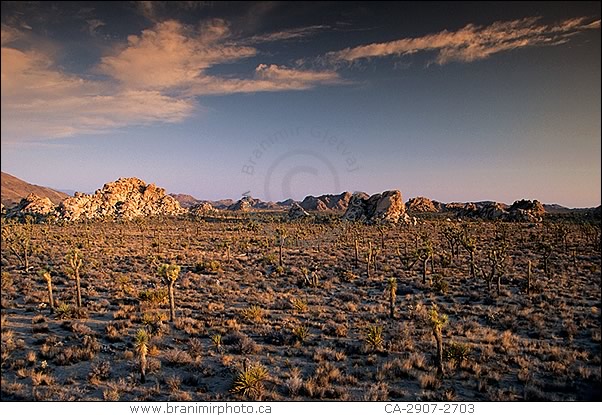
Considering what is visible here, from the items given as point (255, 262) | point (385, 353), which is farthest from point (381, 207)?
point (385, 353)

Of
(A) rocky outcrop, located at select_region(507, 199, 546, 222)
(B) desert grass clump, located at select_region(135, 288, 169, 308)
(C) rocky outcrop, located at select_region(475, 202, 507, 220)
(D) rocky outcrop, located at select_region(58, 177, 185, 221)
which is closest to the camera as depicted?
(B) desert grass clump, located at select_region(135, 288, 169, 308)

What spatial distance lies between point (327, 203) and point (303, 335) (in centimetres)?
15752

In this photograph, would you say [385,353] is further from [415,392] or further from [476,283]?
[476,283]

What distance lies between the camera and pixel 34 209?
8131 centimetres

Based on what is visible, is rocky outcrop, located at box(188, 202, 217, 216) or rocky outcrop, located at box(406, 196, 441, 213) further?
rocky outcrop, located at box(406, 196, 441, 213)

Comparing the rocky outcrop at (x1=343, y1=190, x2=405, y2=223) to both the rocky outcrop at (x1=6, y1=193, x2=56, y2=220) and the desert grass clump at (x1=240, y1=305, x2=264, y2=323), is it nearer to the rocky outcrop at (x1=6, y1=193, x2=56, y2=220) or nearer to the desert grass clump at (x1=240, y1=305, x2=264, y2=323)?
the desert grass clump at (x1=240, y1=305, x2=264, y2=323)

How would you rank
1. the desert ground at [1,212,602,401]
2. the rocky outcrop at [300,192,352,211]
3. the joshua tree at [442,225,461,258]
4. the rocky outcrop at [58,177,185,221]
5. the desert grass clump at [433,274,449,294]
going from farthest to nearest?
1. the rocky outcrop at [300,192,352,211]
2. the rocky outcrop at [58,177,185,221]
3. the joshua tree at [442,225,461,258]
4. the desert grass clump at [433,274,449,294]
5. the desert ground at [1,212,602,401]

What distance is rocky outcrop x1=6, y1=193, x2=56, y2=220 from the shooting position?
76.8 meters

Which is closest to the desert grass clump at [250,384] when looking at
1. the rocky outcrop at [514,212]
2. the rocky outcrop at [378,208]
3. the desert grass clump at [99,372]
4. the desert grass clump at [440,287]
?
the desert grass clump at [99,372]

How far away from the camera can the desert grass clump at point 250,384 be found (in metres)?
7.88

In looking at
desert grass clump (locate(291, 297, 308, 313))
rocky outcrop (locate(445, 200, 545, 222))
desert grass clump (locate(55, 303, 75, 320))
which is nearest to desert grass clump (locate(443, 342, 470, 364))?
desert grass clump (locate(291, 297, 308, 313))

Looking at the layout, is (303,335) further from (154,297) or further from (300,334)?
(154,297)

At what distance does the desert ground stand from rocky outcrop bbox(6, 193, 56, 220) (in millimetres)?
66466

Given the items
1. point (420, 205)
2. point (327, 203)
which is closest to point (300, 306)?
point (420, 205)
